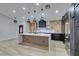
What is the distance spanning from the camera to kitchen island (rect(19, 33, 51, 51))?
23.4ft

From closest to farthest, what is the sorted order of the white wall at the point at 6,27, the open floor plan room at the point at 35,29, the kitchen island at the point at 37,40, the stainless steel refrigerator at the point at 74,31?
the stainless steel refrigerator at the point at 74,31 < the open floor plan room at the point at 35,29 < the kitchen island at the point at 37,40 < the white wall at the point at 6,27

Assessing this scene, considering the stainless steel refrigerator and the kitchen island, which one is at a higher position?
the stainless steel refrigerator

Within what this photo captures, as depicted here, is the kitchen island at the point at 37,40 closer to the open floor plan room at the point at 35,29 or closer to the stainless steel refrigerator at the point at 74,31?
the open floor plan room at the point at 35,29

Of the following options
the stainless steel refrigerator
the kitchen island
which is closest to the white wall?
the kitchen island

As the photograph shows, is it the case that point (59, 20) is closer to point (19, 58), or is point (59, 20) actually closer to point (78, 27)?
point (78, 27)

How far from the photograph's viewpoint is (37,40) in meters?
7.85

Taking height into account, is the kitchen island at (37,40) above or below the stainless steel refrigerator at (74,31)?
below

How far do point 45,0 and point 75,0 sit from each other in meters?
0.41

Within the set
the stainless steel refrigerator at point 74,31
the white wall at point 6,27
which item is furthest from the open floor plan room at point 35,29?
the stainless steel refrigerator at point 74,31

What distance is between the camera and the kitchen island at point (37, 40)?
714cm

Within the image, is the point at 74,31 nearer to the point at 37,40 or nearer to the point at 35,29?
the point at 37,40

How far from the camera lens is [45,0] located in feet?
4.47

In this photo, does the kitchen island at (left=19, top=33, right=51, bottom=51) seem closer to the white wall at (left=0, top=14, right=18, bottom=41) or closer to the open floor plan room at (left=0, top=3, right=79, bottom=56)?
the open floor plan room at (left=0, top=3, right=79, bottom=56)

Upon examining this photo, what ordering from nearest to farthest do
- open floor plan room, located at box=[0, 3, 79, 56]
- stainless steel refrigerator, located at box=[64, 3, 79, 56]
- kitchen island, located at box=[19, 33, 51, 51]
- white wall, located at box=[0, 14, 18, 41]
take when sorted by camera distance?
stainless steel refrigerator, located at box=[64, 3, 79, 56]
open floor plan room, located at box=[0, 3, 79, 56]
kitchen island, located at box=[19, 33, 51, 51]
white wall, located at box=[0, 14, 18, 41]
